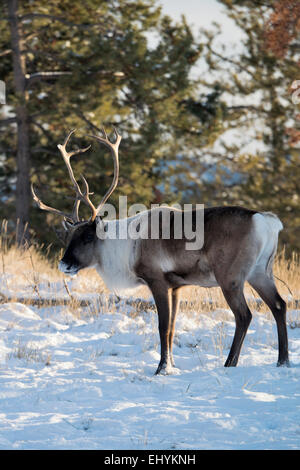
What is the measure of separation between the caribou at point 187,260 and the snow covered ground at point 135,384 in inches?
15.2

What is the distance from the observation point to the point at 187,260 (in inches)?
200

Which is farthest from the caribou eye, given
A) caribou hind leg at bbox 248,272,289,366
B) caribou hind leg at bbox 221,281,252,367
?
caribou hind leg at bbox 248,272,289,366

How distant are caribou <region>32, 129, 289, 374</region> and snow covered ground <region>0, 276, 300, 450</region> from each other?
0.38 meters

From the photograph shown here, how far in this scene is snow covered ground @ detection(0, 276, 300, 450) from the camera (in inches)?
127

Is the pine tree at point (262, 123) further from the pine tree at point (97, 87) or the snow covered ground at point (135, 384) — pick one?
the snow covered ground at point (135, 384)

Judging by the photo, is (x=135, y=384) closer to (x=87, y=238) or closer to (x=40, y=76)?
(x=87, y=238)

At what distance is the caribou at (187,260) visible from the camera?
16.0ft

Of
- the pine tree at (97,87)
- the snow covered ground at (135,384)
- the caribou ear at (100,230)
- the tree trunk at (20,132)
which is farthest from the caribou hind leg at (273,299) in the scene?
the tree trunk at (20,132)

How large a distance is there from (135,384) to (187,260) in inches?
46.2

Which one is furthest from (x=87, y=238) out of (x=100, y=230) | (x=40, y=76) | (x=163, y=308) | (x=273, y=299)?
(x=40, y=76)

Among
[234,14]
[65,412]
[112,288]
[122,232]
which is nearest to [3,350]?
[112,288]

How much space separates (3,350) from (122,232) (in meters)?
1.51

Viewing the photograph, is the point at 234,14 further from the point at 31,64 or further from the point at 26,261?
the point at 26,261

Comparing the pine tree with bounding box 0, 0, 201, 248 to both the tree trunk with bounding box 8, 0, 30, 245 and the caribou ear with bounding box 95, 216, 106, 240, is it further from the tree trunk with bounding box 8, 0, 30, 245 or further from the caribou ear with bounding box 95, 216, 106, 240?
the caribou ear with bounding box 95, 216, 106, 240
